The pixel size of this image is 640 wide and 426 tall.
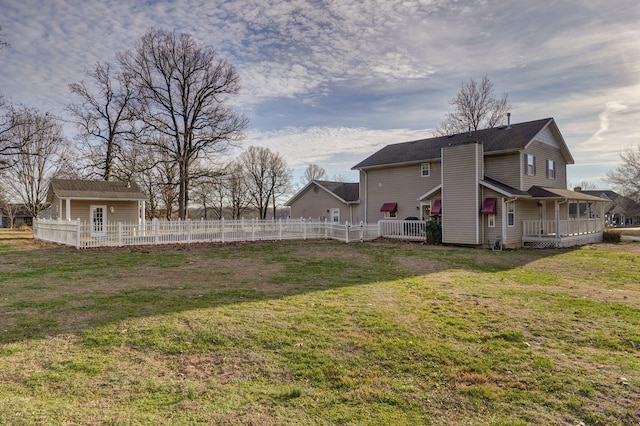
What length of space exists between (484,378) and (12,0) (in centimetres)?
1605

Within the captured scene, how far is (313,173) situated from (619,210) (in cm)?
5153

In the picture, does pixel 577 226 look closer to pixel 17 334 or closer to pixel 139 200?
pixel 17 334

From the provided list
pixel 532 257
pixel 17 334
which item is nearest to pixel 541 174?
pixel 532 257

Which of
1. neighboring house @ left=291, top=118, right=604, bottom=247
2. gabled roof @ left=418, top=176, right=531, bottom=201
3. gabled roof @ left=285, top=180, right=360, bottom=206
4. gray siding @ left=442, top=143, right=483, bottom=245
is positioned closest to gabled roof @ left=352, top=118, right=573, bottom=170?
neighboring house @ left=291, top=118, right=604, bottom=247

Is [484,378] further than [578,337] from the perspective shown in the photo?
No

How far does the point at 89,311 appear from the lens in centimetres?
591

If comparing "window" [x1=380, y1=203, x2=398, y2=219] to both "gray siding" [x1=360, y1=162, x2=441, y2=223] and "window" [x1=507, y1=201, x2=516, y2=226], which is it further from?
"window" [x1=507, y1=201, x2=516, y2=226]

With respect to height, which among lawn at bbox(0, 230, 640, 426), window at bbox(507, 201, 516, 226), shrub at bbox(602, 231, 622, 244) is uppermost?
window at bbox(507, 201, 516, 226)

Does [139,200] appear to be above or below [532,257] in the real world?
above

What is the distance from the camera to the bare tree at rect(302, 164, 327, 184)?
2734 inches

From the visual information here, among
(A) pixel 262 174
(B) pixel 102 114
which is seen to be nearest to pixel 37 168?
(B) pixel 102 114

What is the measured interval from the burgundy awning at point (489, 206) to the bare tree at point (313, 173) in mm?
52491

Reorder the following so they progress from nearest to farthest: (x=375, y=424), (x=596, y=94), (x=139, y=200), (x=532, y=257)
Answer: (x=375, y=424)
(x=532, y=257)
(x=596, y=94)
(x=139, y=200)

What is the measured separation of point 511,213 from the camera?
18062 millimetres
